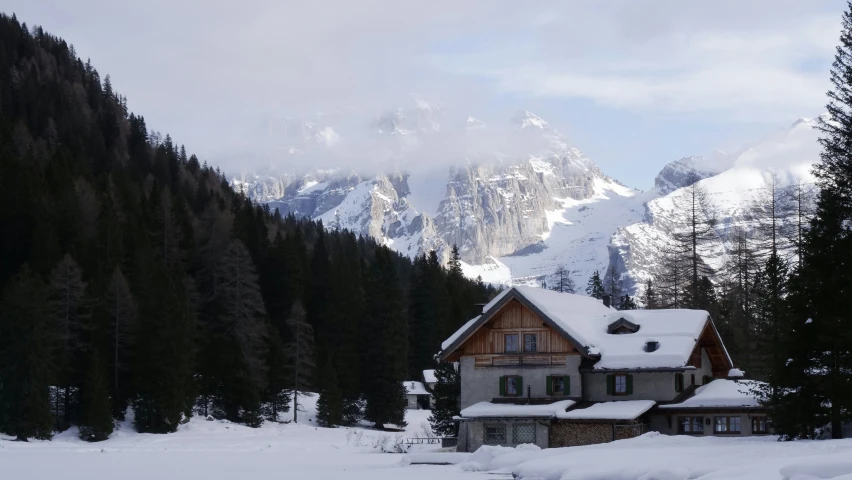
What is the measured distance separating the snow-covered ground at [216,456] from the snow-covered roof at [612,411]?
991cm

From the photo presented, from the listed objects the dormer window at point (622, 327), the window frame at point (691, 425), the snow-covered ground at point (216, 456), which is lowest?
the snow-covered ground at point (216, 456)

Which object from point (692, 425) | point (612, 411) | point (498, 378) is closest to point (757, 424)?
point (692, 425)

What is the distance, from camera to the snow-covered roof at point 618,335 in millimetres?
58406

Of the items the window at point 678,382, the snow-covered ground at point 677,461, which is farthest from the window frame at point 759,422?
the snow-covered ground at point 677,461

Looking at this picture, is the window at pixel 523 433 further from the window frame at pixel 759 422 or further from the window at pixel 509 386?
the window frame at pixel 759 422

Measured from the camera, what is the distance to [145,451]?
60.8 meters

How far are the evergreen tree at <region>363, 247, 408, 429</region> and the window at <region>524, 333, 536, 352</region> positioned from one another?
3410 cm

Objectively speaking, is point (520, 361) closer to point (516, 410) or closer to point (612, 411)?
point (516, 410)

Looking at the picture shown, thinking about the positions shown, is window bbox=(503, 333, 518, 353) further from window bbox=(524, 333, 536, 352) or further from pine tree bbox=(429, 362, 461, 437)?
pine tree bbox=(429, 362, 461, 437)

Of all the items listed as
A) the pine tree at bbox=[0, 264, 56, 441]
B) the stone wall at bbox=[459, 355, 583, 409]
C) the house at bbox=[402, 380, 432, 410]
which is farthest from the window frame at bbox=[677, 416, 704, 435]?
the house at bbox=[402, 380, 432, 410]

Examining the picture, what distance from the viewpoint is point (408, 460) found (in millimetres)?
49188

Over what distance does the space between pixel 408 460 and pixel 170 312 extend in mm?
33932

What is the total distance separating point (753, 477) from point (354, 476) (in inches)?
706

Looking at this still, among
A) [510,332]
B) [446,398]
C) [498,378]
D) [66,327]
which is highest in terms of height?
[66,327]
